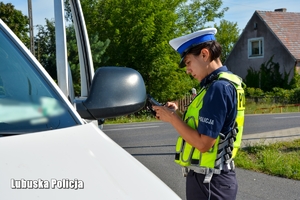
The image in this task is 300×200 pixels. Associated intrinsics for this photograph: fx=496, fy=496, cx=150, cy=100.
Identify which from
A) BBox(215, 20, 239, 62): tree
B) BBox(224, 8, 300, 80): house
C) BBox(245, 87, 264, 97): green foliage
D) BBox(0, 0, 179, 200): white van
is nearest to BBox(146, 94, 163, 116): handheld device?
BBox(0, 0, 179, 200): white van

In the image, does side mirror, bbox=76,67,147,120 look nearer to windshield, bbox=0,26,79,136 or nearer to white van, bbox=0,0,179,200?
white van, bbox=0,0,179,200

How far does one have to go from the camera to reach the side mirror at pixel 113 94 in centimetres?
210

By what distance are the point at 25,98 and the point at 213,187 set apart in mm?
1362

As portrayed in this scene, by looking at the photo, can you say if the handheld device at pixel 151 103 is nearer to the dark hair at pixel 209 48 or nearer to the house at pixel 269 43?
the dark hair at pixel 209 48

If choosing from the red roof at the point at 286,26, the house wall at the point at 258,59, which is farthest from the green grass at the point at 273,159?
the house wall at the point at 258,59

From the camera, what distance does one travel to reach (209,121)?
2.73 m

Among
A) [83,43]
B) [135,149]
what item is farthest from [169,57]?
[83,43]

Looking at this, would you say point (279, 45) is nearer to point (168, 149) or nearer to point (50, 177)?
point (168, 149)

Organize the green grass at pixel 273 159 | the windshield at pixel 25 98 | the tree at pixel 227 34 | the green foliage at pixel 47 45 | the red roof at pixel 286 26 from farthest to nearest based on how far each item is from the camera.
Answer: the tree at pixel 227 34 → the red roof at pixel 286 26 → the green grass at pixel 273 159 → the green foliage at pixel 47 45 → the windshield at pixel 25 98

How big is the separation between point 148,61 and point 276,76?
14.5 m

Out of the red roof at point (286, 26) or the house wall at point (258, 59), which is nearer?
the red roof at point (286, 26)

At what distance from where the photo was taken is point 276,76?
1565 inches

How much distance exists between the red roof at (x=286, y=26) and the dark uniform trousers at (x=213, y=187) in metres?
36.5

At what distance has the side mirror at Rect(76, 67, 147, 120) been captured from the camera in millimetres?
2100
